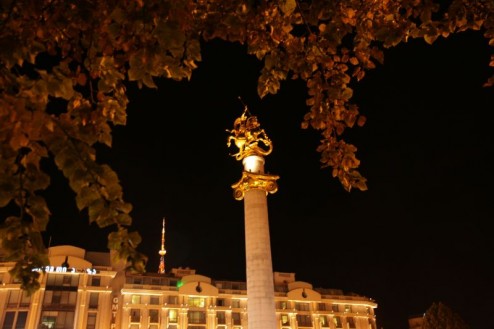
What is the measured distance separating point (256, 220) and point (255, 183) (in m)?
2.16

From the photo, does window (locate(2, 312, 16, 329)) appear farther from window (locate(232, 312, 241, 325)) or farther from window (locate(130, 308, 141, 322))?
window (locate(232, 312, 241, 325))

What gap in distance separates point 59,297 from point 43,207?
236 feet

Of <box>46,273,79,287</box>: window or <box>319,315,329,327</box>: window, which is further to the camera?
<box>319,315,329,327</box>: window

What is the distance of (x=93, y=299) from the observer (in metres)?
71.3

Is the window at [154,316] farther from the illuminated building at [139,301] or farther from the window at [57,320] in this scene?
the window at [57,320]

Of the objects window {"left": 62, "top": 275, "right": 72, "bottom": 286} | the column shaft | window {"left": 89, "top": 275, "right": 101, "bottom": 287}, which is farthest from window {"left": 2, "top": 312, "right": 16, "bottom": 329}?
the column shaft

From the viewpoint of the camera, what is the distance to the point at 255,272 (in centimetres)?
2523

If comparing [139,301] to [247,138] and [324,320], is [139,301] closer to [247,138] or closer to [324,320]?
[324,320]

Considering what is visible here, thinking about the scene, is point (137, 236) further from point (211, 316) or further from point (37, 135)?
point (211, 316)

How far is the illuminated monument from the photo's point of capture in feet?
81.7

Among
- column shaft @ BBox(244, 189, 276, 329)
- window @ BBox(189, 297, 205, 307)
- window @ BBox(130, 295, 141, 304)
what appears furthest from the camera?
window @ BBox(189, 297, 205, 307)

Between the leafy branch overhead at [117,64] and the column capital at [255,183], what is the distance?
18.5m

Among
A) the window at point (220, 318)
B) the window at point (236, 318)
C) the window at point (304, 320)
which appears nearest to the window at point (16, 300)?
the window at point (220, 318)

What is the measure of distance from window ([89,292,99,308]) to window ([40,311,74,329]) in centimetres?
289
